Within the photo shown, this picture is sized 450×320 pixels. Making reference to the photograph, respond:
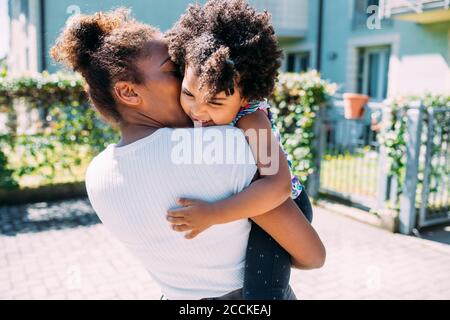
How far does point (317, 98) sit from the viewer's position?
6.60m

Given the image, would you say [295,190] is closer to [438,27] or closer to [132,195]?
[132,195]

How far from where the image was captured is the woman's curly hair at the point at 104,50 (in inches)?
52.0

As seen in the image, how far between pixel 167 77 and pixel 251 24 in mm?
297

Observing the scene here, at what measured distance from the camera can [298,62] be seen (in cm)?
1531

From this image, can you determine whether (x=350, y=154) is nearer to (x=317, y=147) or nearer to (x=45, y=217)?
(x=317, y=147)

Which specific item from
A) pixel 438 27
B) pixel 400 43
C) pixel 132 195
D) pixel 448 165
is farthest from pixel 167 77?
pixel 400 43

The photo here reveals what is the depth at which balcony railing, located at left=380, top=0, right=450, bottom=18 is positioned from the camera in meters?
9.16

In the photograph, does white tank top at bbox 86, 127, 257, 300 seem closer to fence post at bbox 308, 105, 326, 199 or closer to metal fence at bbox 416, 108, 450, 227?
metal fence at bbox 416, 108, 450, 227

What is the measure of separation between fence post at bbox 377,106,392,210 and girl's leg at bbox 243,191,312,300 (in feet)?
14.2

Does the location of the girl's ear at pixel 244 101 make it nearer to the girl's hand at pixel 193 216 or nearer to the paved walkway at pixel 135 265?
the girl's hand at pixel 193 216

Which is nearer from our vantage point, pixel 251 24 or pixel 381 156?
pixel 251 24

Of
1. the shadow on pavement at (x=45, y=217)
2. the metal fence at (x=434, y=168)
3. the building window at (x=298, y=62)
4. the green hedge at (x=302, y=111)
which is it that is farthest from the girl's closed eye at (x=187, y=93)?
the building window at (x=298, y=62)

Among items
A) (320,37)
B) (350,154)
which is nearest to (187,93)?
(350,154)

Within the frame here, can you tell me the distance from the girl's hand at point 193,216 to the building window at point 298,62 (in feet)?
46.7
